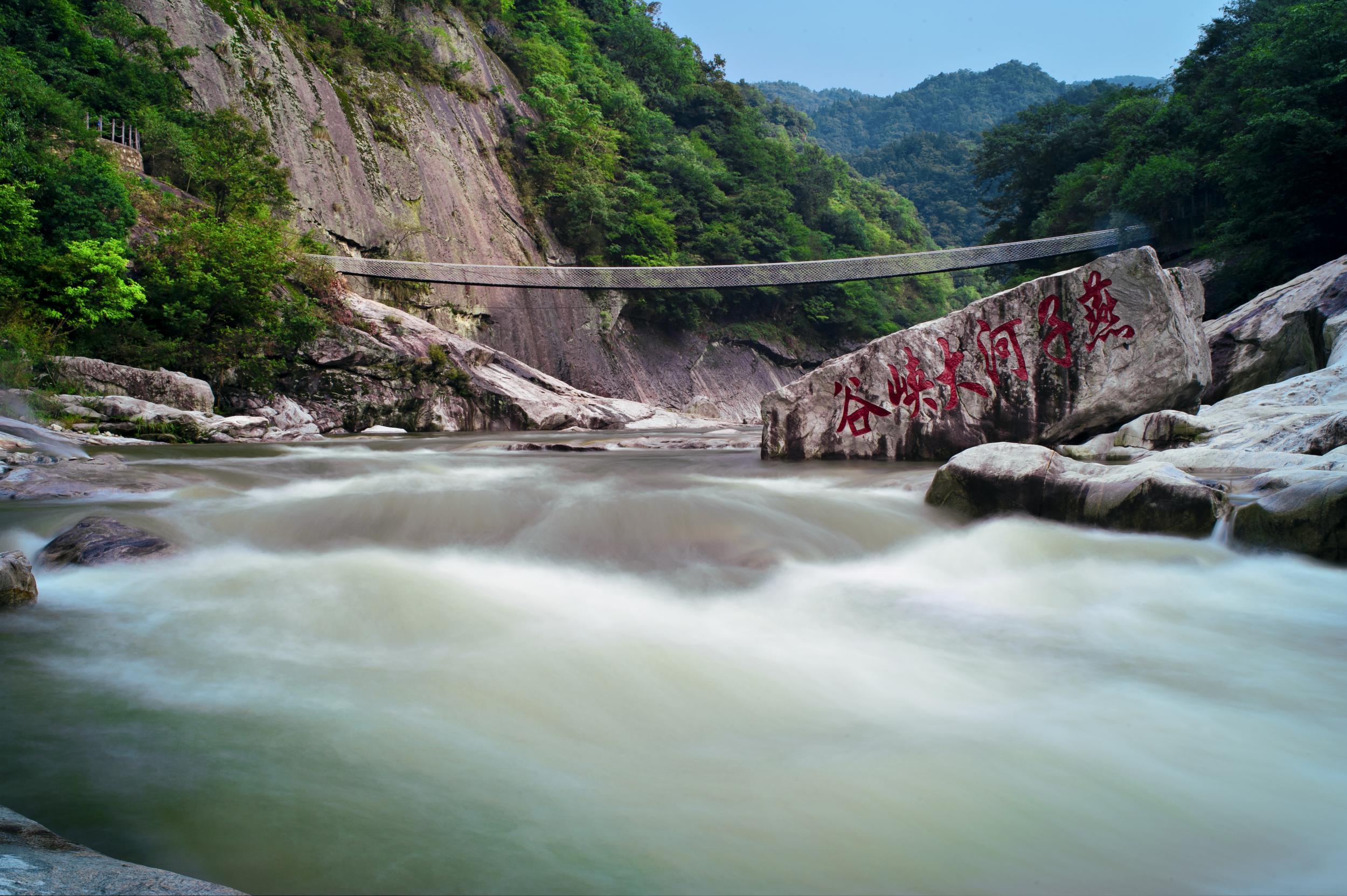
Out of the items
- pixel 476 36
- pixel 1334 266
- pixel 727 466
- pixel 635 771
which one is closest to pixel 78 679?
pixel 635 771

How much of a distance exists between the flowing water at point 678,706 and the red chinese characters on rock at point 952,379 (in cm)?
302

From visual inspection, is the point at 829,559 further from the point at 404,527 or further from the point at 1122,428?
the point at 1122,428

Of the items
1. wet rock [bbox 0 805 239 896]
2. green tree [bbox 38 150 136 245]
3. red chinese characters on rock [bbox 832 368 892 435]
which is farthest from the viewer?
green tree [bbox 38 150 136 245]

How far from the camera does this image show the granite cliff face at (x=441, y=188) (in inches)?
639

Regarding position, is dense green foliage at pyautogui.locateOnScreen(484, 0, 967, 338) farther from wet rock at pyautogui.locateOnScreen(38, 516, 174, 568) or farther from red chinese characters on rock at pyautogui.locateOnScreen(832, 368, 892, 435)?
wet rock at pyautogui.locateOnScreen(38, 516, 174, 568)

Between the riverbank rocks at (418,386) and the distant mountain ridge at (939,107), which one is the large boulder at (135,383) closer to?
the riverbank rocks at (418,386)

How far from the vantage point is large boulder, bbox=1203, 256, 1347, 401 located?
8016 millimetres

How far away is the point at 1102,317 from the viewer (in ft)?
22.7

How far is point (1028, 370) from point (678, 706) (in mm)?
6014

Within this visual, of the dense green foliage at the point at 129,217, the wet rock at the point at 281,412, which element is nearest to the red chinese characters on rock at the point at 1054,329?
the wet rock at the point at 281,412

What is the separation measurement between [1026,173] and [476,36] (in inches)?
714

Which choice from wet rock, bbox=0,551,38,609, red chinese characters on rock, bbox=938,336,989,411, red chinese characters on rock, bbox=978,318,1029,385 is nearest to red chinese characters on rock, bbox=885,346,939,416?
red chinese characters on rock, bbox=938,336,989,411

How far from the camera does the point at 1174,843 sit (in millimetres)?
1565

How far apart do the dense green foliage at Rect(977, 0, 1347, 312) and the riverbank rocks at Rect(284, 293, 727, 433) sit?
12.1 metres
